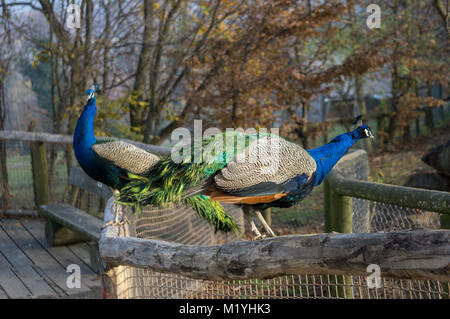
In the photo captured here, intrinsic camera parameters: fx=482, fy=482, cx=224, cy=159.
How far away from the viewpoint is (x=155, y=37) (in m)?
7.16

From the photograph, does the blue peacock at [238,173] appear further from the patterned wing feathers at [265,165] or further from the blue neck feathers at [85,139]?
the blue neck feathers at [85,139]

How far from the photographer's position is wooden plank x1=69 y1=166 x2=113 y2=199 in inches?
174

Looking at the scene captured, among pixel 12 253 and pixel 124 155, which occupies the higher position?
→ pixel 124 155

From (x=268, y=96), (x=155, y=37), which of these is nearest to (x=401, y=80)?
(x=268, y=96)

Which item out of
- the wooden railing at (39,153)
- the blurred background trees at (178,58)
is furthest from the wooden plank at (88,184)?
the blurred background trees at (178,58)

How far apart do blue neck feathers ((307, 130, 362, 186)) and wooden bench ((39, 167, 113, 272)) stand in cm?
231

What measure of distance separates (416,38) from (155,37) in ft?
19.9

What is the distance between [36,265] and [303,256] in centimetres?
366

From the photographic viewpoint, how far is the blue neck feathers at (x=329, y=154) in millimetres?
2621

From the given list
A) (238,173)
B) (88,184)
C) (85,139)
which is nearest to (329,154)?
(238,173)

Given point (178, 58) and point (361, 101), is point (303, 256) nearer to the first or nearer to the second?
point (178, 58)

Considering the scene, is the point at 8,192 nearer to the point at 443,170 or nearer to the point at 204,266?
the point at 204,266

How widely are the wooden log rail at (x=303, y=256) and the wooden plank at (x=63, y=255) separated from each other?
226cm

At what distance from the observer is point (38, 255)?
4.76 metres
